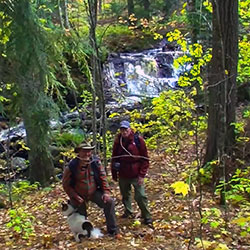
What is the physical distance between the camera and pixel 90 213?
23.2 ft

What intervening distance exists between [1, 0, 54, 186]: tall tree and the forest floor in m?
1.61

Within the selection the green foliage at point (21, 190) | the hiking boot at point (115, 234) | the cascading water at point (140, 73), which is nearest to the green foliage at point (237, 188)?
the hiking boot at point (115, 234)

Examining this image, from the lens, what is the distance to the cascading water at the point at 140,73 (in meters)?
17.0

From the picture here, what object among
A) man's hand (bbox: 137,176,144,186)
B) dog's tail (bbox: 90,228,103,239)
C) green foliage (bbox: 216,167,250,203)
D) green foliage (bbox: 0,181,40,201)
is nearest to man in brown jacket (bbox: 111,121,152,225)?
man's hand (bbox: 137,176,144,186)

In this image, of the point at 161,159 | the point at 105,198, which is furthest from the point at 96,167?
the point at 161,159

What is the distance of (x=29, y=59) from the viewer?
6.12m

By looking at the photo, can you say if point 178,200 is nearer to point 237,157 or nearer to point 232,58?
point 237,157

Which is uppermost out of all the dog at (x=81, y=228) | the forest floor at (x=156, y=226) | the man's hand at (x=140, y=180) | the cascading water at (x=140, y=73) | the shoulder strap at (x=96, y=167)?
the cascading water at (x=140, y=73)

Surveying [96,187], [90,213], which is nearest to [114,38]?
[90,213]

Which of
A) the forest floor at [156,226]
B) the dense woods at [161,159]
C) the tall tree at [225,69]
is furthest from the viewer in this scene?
the tall tree at [225,69]

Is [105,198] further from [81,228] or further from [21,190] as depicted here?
[21,190]

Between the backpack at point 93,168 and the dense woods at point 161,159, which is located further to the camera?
the backpack at point 93,168

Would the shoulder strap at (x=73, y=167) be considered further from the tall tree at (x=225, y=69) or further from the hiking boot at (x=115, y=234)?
the tall tree at (x=225, y=69)

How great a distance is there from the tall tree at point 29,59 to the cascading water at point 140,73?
9.25 m
